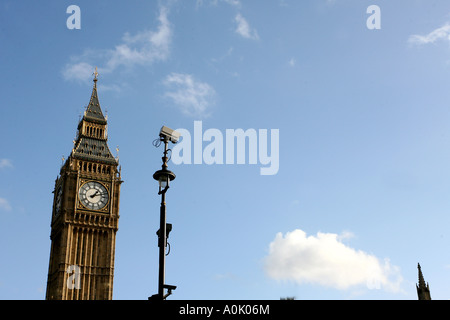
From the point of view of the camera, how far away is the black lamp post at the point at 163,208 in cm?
1745

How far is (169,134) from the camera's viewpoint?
20406mm

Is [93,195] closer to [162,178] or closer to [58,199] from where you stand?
[58,199]

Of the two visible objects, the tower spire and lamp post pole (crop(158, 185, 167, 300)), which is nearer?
lamp post pole (crop(158, 185, 167, 300))

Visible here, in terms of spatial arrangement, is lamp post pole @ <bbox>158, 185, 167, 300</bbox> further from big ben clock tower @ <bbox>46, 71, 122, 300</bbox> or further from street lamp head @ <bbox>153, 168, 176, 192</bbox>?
big ben clock tower @ <bbox>46, 71, 122, 300</bbox>

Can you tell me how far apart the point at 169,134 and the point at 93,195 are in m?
69.1

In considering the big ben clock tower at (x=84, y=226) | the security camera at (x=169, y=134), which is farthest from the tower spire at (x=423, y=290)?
the security camera at (x=169, y=134)

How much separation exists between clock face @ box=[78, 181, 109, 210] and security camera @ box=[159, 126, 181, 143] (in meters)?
68.3

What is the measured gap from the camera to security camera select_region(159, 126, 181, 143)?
20.3m

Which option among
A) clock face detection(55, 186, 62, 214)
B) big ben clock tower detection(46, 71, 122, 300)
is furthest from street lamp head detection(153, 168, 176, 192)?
clock face detection(55, 186, 62, 214)

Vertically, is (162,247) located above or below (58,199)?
below

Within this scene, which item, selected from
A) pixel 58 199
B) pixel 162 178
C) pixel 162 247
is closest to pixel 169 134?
pixel 162 178

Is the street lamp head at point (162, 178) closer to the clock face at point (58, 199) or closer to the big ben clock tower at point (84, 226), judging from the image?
the big ben clock tower at point (84, 226)
